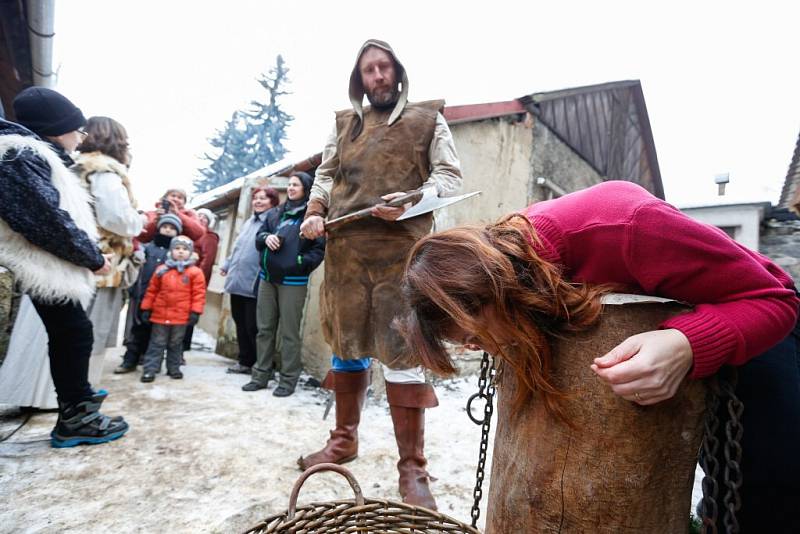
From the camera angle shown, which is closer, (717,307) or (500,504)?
(717,307)

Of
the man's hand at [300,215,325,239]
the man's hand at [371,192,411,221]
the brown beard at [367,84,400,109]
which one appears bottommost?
the man's hand at [300,215,325,239]

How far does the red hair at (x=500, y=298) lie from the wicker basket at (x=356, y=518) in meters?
0.47

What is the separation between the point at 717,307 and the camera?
0.83 meters

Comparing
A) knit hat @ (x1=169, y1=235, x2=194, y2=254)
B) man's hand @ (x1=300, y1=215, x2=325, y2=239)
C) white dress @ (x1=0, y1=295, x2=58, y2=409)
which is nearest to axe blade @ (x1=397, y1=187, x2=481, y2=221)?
man's hand @ (x1=300, y1=215, x2=325, y2=239)

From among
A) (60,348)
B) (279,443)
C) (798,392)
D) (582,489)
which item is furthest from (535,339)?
(60,348)

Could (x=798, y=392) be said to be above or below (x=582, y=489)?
above

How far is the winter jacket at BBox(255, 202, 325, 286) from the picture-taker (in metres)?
3.44

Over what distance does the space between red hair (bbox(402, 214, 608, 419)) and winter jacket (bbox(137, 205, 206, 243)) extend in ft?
13.9

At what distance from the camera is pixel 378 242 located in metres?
1.99

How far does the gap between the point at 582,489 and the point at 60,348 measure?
241cm

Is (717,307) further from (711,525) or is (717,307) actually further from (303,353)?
(303,353)

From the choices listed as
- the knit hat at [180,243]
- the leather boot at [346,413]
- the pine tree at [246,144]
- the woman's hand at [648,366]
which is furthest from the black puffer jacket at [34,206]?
the pine tree at [246,144]

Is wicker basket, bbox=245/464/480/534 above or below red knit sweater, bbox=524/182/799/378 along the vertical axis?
below

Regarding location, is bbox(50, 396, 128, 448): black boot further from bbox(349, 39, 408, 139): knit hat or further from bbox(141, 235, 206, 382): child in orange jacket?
bbox(349, 39, 408, 139): knit hat
